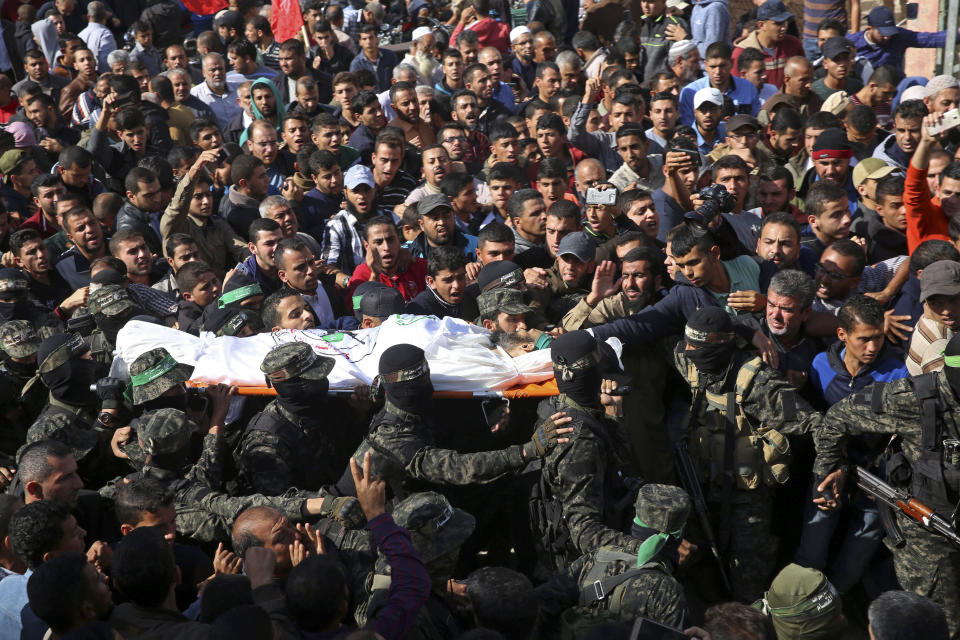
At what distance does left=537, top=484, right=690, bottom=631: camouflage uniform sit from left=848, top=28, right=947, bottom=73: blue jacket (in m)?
8.95

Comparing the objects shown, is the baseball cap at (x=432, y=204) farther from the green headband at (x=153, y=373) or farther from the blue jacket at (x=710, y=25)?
the blue jacket at (x=710, y=25)

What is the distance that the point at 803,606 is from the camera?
382 centimetres

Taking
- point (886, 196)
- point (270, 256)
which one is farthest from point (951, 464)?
point (270, 256)

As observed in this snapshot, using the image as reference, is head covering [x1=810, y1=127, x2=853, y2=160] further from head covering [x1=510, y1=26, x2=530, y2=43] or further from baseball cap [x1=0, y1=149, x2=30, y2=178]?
baseball cap [x1=0, y1=149, x2=30, y2=178]

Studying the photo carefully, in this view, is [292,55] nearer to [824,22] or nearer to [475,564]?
[824,22]

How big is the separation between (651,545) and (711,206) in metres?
2.83

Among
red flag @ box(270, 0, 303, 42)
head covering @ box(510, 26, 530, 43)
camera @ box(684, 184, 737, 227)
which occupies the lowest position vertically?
head covering @ box(510, 26, 530, 43)

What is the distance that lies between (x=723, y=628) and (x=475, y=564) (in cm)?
238

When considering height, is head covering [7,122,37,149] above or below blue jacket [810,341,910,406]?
above

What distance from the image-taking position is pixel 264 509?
4.30 m

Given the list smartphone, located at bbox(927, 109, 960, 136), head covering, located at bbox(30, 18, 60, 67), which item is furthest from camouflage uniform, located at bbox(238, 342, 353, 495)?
head covering, located at bbox(30, 18, 60, 67)

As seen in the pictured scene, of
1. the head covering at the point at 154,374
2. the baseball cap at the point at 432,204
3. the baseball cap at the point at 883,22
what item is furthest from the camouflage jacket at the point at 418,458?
the baseball cap at the point at 883,22

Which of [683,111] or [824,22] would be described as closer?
[683,111]

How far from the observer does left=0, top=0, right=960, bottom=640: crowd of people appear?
390 cm
